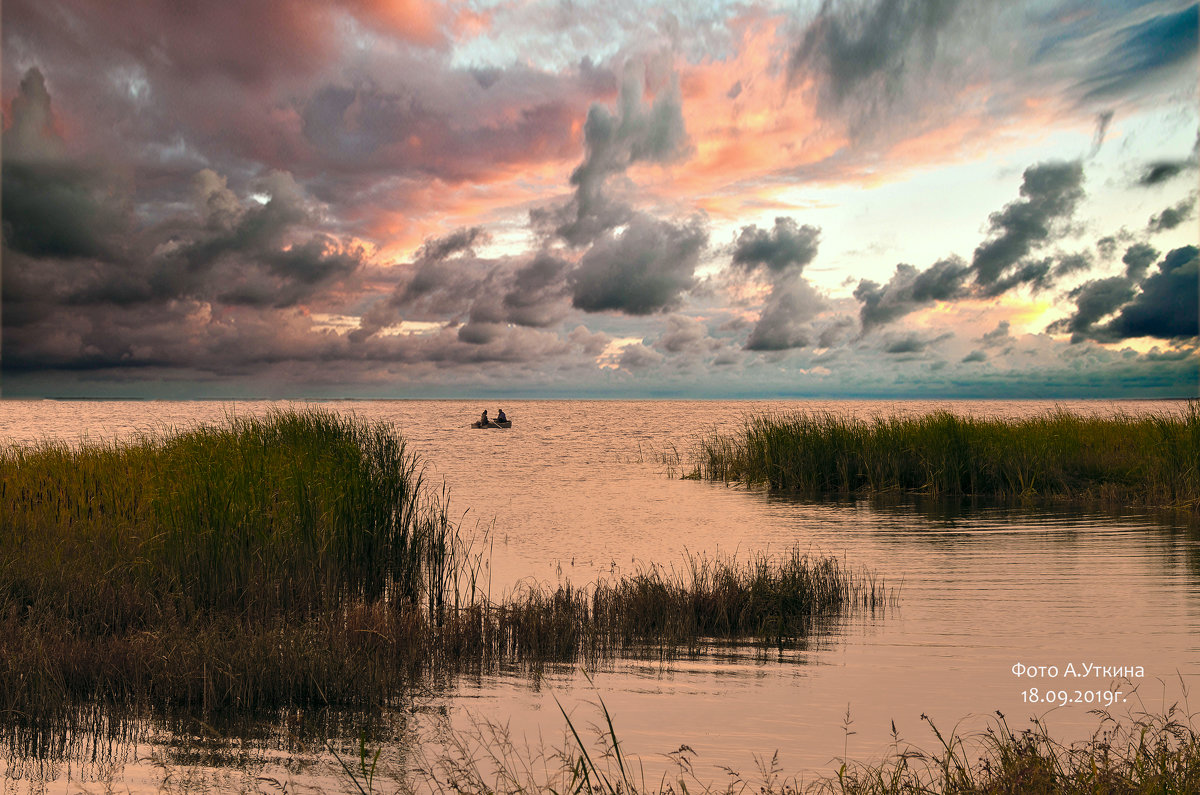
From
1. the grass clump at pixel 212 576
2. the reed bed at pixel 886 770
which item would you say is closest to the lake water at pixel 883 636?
the reed bed at pixel 886 770

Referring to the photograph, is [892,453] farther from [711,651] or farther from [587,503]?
[711,651]

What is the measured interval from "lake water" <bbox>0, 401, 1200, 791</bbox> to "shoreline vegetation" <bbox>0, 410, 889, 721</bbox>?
753 mm

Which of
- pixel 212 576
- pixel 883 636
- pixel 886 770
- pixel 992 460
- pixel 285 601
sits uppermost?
pixel 992 460

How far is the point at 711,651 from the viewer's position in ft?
27.6

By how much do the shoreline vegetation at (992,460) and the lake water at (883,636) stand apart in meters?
2.66

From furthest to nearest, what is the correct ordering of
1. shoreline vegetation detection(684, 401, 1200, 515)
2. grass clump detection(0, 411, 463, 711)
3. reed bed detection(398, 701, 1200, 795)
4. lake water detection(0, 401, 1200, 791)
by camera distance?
shoreline vegetation detection(684, 401, 1200, 515)
grass clump detection(0, 411, 463, 711)
lake water detection(0, 401, 1200, 791)
reed bed detection(398, 701, 1200, 795)

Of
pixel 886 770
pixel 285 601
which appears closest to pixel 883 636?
pixel 886 770

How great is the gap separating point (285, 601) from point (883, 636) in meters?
7.42

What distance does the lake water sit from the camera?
621 cm

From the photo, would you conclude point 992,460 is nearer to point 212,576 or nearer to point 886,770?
point 886,770

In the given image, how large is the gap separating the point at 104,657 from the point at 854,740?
6.63 meters

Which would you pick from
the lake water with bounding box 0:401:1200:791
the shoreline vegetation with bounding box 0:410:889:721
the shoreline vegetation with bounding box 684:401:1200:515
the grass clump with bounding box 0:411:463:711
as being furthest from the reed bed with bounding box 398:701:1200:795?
the shoreline vegetation with bounding box 684:401:1200:515

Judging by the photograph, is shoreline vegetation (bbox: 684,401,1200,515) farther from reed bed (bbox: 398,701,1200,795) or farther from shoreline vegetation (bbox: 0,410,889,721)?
reed bed (bbox: 398,701,1200,795)

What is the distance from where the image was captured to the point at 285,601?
367 inches
